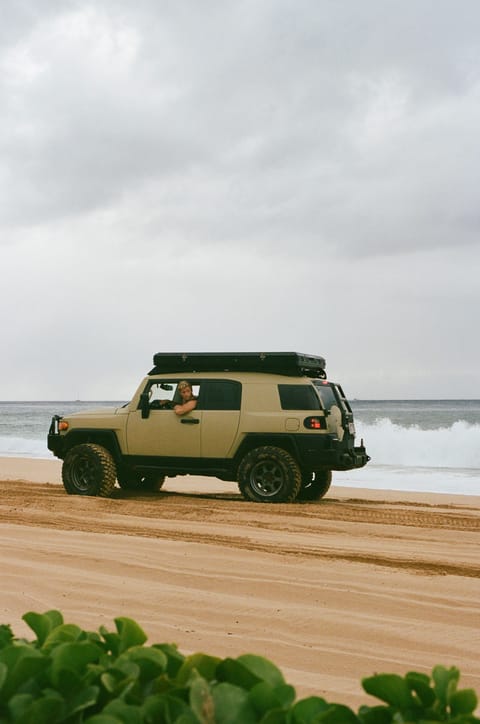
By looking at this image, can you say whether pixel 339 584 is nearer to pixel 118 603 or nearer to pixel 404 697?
pixel 118 603

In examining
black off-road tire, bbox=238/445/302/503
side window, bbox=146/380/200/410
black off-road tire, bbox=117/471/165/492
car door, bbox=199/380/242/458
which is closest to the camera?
black off-road tire, bbox=238/445/302/503

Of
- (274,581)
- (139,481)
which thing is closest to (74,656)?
(274,581)

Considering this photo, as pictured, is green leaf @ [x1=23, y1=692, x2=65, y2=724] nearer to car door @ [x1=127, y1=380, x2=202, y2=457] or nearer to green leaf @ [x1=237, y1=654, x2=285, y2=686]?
green leaf @ [x1=237, y1=654, x2=285, y2=686]

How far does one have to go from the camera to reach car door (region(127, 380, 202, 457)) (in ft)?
39.6

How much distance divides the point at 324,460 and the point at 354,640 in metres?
6.45

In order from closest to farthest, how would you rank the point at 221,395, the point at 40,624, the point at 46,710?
the point at 46,710
the point at 40,624
the point at 221,395

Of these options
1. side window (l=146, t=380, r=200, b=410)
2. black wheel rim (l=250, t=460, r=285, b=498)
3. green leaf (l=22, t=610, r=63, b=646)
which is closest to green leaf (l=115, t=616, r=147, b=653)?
green leaf (l=22, t=610, r=63, b=646)

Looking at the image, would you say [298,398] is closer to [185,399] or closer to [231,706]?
[185,399]

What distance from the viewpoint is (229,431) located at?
39.1ft

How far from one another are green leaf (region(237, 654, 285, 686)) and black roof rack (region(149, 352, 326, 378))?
33.2ft

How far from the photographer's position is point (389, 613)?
5.63 metres

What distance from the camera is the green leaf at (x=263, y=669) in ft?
5.49

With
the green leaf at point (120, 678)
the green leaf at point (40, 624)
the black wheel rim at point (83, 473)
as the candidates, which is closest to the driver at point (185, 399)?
the black wheel rim at point (83, 473)

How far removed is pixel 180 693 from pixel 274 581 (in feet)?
16.0
